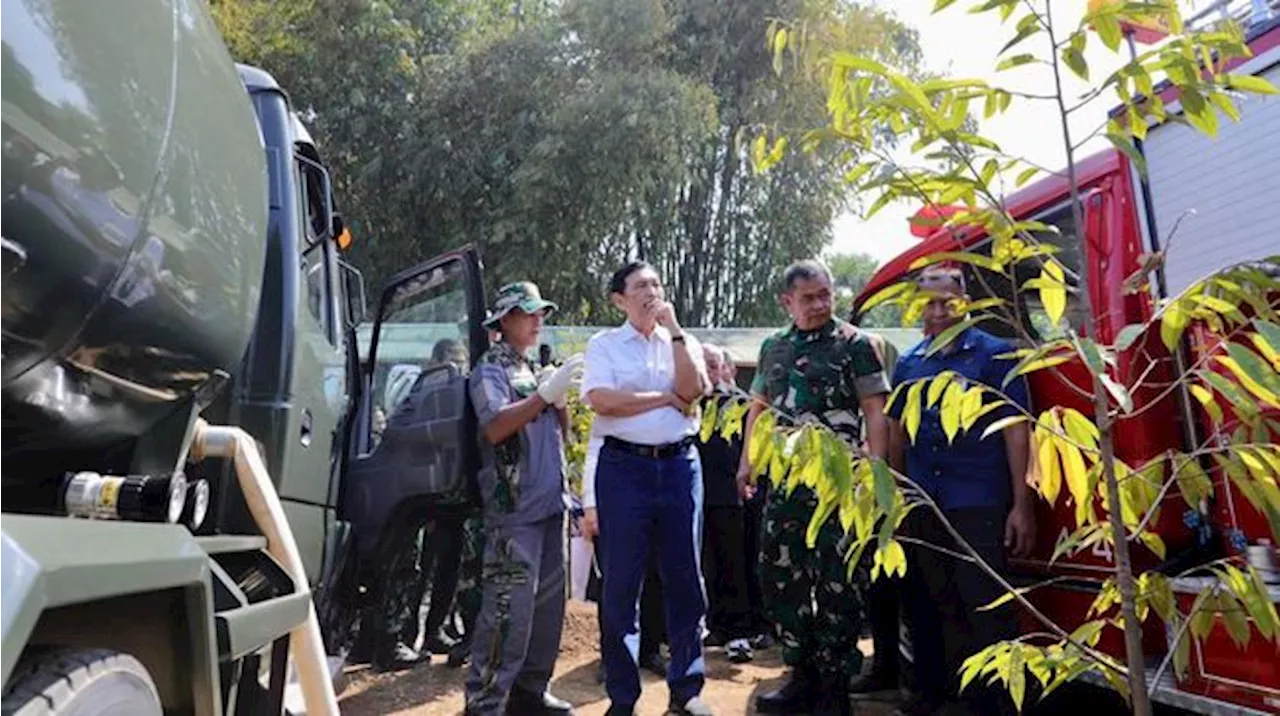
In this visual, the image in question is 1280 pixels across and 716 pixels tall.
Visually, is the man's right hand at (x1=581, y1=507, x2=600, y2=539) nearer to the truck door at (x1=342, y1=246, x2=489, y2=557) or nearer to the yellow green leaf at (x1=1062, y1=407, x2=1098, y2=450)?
A: the truck door at (x1=342, y1=246, x2=489, y2=557)

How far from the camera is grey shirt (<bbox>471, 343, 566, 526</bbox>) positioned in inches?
150

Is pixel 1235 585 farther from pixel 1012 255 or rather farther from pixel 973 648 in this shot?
pixel 973 648

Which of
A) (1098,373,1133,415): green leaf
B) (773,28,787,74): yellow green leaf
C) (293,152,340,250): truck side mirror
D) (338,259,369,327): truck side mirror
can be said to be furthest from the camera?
(338,259,369,327): truck side mirror

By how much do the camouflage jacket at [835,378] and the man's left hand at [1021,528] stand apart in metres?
0.60

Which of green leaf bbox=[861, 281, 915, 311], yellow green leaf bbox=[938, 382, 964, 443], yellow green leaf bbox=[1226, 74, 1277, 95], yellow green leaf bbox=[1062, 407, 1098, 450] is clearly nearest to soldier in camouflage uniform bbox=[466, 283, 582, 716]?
green leaf bbox=[861, 281, 915, 311]

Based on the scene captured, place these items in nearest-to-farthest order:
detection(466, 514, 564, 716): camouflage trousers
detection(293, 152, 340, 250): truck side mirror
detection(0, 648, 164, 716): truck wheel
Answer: detection(0, 648, 164, 716): truck wheel → detection(293, 152, 340, 250): truck side mirror → detection(466, 514, 564, 716): camouflage trousers

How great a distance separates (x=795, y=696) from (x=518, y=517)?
1271mm

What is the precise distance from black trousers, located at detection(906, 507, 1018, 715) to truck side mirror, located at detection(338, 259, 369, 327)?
233 cm

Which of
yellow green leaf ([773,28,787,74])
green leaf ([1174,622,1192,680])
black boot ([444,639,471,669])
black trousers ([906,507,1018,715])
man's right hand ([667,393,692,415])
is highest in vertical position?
yellow green leaf ([773,28,787,74])

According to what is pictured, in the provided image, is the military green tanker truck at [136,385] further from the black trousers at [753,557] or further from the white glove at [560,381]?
the black trousers at [753,557]

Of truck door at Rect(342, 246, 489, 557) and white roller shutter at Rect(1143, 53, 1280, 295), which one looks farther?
truck door at Rect(342, 246, 489, 557)

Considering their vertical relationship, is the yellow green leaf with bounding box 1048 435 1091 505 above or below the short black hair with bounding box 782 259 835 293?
below

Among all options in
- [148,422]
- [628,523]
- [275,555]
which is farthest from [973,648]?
[148,422]

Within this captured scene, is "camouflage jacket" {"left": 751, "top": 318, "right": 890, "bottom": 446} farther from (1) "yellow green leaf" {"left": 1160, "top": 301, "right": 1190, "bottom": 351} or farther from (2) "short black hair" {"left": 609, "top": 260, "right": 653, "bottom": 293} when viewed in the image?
(1) "yellow green leaf" {"left": 1160, "top": 301, "right": 1190, "bottom": 351}
